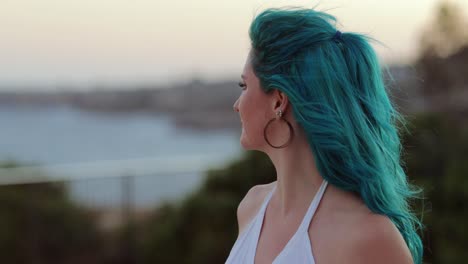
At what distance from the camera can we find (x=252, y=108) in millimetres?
1499

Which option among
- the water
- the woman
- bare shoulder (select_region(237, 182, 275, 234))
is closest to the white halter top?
the woman

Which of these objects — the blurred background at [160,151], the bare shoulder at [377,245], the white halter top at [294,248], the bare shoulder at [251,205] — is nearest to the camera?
the bare shoulder at [377,245]

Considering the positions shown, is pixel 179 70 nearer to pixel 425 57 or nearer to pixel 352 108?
pixel 425 57

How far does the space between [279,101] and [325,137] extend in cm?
12

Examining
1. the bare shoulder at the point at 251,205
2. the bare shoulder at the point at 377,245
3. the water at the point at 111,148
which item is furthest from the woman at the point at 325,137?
the water at the point at 111,148

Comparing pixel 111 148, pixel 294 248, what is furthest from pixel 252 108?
pixel 111 148

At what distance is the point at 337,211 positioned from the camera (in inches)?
→ 55.1

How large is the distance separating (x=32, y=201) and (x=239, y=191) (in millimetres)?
1468

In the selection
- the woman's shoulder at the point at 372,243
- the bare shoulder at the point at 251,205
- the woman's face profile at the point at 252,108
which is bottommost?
the bare shoulder at the point at 251,205

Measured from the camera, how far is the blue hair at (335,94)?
1383 millimetres

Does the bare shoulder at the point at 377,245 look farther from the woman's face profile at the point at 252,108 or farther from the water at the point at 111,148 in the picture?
the water at the point at 111,148

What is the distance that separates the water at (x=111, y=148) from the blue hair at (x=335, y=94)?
4.25m

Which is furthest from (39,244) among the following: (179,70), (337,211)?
(179,70)

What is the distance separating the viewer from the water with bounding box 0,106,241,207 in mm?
5922
